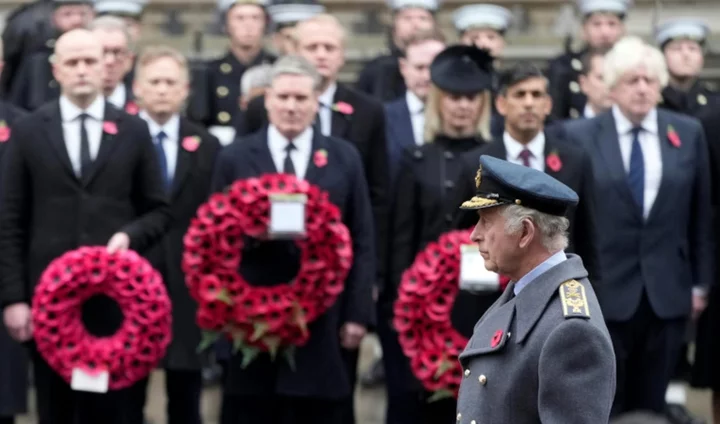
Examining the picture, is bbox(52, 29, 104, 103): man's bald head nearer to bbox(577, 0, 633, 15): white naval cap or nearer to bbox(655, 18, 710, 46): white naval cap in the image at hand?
bbox(577, 0, 633, 15): white naval cap

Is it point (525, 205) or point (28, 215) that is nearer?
point (525, 205)

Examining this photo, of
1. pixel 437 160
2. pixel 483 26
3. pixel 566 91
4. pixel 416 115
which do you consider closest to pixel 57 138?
pixel 437 160

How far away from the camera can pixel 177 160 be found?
10.2 metres

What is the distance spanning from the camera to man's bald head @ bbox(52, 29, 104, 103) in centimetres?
898

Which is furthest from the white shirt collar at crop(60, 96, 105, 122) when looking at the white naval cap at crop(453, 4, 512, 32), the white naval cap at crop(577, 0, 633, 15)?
the white naval cap at crop(577, 0, 633, 15)

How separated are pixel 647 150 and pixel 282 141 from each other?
1.95m

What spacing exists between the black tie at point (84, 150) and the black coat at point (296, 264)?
65cm

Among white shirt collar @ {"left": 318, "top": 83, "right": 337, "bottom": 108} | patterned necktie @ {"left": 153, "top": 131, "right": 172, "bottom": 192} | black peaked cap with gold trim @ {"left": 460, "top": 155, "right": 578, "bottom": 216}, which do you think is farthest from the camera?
white shirt collar @ {"left": 318, "top": 83, "right": 337, "bottom": 108}

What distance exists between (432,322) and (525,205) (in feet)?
12.0

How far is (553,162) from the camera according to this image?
9086 millimetres

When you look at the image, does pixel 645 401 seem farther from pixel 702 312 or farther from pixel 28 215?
pixel 28 215

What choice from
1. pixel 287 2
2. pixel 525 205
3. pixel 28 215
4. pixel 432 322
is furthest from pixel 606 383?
pixel 287 2

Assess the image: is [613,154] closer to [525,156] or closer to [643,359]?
[525,156]

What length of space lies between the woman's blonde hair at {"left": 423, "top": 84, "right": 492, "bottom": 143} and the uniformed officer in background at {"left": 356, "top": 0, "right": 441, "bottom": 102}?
2607 millimetres
